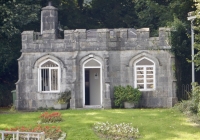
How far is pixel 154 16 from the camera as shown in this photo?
35000 millimetres

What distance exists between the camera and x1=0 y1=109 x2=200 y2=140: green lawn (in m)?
17.4

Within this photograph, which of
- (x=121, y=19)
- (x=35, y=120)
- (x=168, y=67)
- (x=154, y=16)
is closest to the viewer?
(x=35, y=120)

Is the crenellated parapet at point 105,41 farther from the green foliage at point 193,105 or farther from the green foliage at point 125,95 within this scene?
the green foliage at point 193,105

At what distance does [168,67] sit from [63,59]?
20.4 ft

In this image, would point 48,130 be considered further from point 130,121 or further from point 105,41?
point 105,41

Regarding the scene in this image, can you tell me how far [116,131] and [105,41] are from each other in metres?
8.88

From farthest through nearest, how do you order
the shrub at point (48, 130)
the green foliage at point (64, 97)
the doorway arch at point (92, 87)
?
the doorway arch at point (92, 87) → the green foliage at point (64, 97) → the shrub at point (48, 130)

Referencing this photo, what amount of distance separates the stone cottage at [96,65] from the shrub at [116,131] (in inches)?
259

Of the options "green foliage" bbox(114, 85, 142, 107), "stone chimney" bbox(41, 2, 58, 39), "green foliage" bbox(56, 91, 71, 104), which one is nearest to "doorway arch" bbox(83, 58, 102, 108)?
"green foliage" bbox(56, 91, 71, 104)

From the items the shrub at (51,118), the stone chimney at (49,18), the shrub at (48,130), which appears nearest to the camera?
the shrub at (48,130)

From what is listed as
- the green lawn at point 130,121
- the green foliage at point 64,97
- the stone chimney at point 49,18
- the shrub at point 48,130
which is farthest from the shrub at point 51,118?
the stone chimney at point 49,18

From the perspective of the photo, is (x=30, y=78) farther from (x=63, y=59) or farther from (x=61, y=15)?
(x=61, y=15)

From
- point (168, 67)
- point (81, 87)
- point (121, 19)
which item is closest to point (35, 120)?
point (81, 87)

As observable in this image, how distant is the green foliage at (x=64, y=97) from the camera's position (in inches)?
1016
